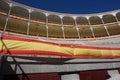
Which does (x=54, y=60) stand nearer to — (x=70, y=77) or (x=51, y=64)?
(x=51, y=64)

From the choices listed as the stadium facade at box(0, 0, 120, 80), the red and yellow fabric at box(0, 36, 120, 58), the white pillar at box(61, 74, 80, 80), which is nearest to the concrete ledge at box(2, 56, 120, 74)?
the stadium facade at box(0, 0, 120, 80)

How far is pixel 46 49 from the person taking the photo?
8906 mm

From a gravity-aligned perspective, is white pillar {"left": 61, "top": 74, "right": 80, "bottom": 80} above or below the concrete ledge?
below

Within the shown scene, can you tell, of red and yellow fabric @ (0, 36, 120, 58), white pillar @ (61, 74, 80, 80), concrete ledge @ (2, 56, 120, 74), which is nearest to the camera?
red and yellow fabric @ (0, 36, 120, 58)

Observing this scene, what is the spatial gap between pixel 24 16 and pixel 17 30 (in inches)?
138

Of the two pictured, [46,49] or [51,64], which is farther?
[51,64]

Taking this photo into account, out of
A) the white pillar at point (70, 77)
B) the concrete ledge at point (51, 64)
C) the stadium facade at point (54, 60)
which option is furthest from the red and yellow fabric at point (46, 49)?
the white pillar at point (70, 77)

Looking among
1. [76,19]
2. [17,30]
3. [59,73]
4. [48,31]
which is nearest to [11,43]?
[59,73]

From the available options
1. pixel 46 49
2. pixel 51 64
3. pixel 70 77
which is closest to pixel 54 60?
pixel 51 64

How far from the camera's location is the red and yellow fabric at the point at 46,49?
7.62 m

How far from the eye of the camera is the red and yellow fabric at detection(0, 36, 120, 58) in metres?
7.62

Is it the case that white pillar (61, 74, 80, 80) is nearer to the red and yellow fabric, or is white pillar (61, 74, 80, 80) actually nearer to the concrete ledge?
the concrete ledge

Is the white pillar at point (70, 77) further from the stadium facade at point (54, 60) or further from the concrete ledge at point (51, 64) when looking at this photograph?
the concrete ledge at point (51, 64)

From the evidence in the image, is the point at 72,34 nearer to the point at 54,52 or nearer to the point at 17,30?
the point at 17,30
